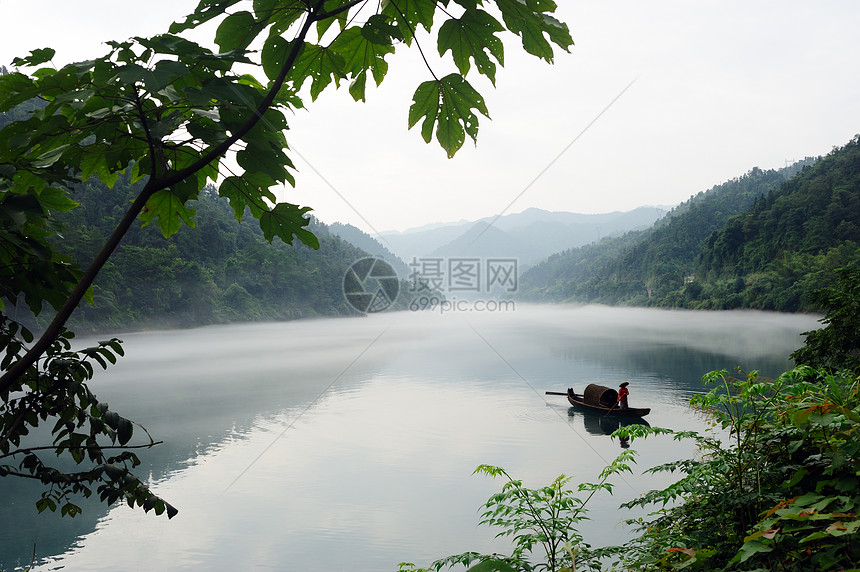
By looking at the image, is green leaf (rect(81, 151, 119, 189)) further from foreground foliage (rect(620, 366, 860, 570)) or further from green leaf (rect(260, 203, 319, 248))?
foreground foliage (rect(620, 366, 860, 570))

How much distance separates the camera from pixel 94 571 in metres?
6.67

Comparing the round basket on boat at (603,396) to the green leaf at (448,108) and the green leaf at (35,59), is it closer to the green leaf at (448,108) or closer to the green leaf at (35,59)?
the green leaf at (448,108)

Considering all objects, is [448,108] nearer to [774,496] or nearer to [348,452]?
[774,496]

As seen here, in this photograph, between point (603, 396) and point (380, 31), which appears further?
point (603, 396)

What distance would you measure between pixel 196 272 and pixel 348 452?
41.0 m

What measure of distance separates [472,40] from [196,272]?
171 feet

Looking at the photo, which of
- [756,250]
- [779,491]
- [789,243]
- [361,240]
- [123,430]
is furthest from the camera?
[361,240]

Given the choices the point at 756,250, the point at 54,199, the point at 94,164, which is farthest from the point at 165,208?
the point at 756,250

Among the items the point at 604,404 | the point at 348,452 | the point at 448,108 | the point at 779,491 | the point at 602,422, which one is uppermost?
the point at 448,108

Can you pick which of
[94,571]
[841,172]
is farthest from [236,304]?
[841,172]

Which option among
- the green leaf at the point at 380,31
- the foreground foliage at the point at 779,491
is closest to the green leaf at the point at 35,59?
the green leaf at the point at 380,31

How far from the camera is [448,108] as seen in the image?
36.3 inches

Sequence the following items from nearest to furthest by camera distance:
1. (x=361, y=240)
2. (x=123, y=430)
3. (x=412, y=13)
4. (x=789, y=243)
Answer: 1. (x=412, y=13)
2. (x=123, y=430)
3. (x=789, y=243)
4. (x=361, y=240)

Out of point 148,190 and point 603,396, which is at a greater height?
point 148,190
